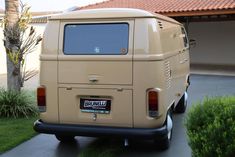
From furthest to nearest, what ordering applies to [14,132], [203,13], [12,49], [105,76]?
[203,13]
[12,49]
[14,132]
[105,76]

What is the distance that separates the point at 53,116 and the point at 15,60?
367 cm

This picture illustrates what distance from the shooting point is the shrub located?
8547 millimetres

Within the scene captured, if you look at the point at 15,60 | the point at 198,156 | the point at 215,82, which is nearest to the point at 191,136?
the point at 198,156

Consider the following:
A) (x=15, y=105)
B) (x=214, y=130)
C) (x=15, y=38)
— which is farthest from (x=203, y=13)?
(x=214, y=130)

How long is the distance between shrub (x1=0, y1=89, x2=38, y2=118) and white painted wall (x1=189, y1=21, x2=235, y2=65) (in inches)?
555

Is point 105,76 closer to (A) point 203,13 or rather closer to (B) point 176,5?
(A) point 203,13

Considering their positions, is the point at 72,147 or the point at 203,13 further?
the point at 203,13

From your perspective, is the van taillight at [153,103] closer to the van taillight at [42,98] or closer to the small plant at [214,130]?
the small plant at [214,130]

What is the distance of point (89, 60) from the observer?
18.2ft

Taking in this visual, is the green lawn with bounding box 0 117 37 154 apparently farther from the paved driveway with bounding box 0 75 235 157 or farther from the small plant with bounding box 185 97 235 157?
the small plant with bounding box 185 97 235 157

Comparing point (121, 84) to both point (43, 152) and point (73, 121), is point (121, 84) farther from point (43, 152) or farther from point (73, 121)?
Result: point (43, 152)

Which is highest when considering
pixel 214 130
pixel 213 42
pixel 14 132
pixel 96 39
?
pixel 96 39

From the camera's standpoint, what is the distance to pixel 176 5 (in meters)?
18.8

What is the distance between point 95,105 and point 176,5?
14.1 metres
